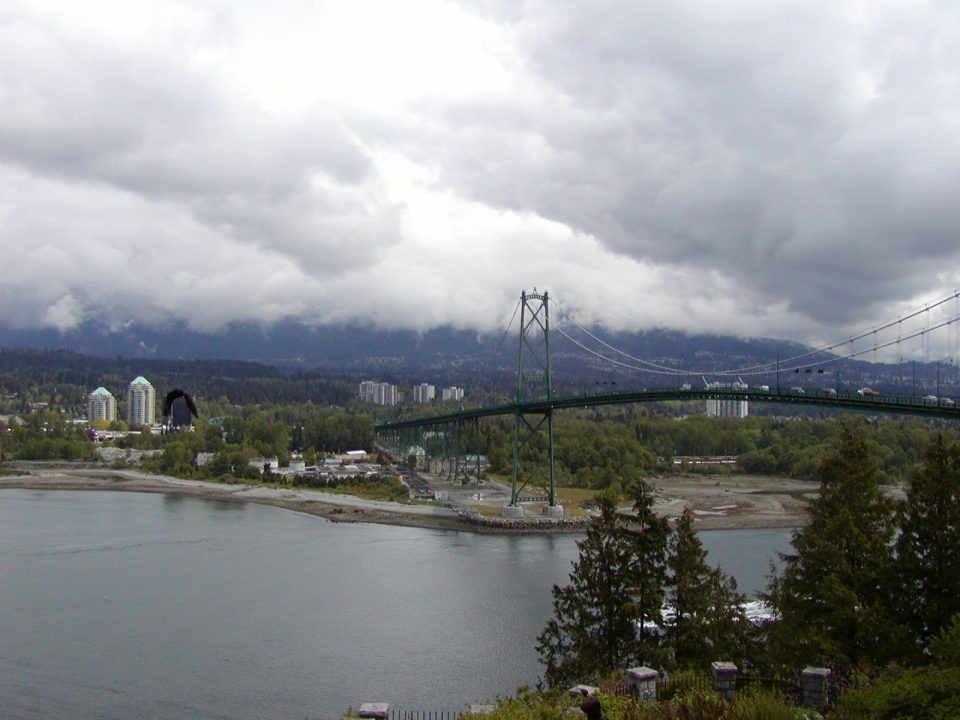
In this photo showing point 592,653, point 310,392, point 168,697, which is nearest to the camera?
point 592,653

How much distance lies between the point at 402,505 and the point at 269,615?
1289cm

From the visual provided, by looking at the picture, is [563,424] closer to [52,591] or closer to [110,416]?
[52,591]

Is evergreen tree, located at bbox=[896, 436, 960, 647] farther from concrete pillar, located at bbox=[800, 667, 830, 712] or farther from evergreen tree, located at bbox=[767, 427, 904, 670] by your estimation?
concrete pillar, located at bbox=[800, 667, 830, 712]

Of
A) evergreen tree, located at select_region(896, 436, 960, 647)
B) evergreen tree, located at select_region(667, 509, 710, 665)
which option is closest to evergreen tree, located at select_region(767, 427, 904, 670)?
evergreen tree, located at select_region(896, 436, 960, 647)

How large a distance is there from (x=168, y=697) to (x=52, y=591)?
17.1 ft

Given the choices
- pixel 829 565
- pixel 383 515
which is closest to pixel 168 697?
pixel 829 565

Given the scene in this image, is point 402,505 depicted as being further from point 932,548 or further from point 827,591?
point 932,548

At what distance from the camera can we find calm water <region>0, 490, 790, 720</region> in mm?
8930

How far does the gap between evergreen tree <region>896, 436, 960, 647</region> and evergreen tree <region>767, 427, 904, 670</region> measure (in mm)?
145

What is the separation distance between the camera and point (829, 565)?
20.3 ft

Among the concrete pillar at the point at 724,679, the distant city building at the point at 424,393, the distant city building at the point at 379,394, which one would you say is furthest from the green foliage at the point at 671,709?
the distant city building at the point at 424,393

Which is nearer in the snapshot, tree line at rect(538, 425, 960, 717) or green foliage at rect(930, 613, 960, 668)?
green foliage at rect(930, 613, 960, 668)

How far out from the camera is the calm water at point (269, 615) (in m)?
8.93

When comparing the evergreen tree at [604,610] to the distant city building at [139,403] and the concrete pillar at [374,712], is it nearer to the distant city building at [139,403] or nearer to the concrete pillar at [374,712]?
the concrete pillar at [374,712]
